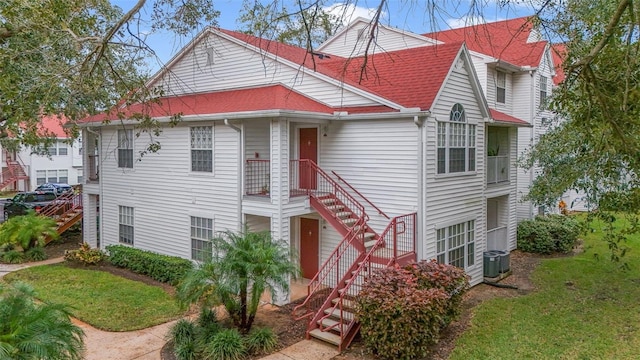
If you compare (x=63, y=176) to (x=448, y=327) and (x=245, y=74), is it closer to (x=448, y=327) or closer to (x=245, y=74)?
(x=245, y=74)

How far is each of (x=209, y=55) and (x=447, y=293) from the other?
11.6 meters

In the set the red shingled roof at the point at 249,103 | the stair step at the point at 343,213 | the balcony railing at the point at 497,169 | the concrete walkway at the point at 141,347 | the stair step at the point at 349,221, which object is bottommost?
the concrete walkway at the point at 141,347

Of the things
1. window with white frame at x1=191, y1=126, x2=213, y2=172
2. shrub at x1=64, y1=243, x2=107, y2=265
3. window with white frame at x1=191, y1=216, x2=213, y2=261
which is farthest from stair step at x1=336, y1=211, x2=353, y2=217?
shrub at x1=64, y1=243, x2=107, y2=265

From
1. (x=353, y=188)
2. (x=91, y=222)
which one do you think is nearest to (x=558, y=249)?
(x=353, y=188)

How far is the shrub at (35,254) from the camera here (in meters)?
17.4

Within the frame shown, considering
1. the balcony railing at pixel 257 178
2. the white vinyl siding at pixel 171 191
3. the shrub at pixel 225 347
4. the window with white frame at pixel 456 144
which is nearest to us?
the shrub at pixel 225 347

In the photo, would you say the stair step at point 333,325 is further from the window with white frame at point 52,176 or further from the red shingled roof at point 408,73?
the window with white frame at point 52,176

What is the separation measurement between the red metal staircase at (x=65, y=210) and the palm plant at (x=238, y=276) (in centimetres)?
1362

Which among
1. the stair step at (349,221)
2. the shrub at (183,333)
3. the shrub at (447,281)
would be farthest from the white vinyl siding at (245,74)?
the shrub at (183,333)

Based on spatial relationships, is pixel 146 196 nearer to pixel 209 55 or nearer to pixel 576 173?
pixel 209 55

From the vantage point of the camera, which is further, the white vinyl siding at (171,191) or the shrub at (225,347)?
the white vinyl siding at (171,191)

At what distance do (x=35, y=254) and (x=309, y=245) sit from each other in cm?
1121

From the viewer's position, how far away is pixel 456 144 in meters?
13.3

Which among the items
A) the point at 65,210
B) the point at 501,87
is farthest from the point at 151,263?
the point at 501,87
